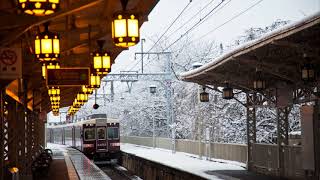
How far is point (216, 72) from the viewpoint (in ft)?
62.1

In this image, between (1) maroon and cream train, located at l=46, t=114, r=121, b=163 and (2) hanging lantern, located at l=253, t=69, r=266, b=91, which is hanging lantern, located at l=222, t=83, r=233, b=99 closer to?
(2) hanging lantern, located at l=253, t=69, r=266, b=91

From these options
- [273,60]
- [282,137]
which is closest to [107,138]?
[282,137]

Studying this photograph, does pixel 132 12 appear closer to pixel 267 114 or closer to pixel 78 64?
pixel 78 64

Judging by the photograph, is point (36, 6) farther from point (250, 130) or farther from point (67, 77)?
point (250, 130)

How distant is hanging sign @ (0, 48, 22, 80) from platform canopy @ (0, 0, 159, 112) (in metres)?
0.14

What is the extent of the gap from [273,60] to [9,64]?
27.8 feet

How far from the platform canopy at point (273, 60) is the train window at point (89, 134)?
15.4 m

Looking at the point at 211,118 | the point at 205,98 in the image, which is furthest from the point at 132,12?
the point at 211,118

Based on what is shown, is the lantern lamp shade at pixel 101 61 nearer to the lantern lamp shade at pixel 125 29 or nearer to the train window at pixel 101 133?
the lantern lamp shade at pixel 125 29

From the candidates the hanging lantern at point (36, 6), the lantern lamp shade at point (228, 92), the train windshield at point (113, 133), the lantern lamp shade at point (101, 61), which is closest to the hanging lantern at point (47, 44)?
the lantern lamp shade at point (101, 61)

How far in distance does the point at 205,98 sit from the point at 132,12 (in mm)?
14337

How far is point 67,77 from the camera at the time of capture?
1261 centimetres

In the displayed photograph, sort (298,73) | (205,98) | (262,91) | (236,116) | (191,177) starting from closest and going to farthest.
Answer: (298,73)
(262,91)
(191,177)
(205,98)
(236,116)

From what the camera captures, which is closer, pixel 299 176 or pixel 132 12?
pixel 132 12
